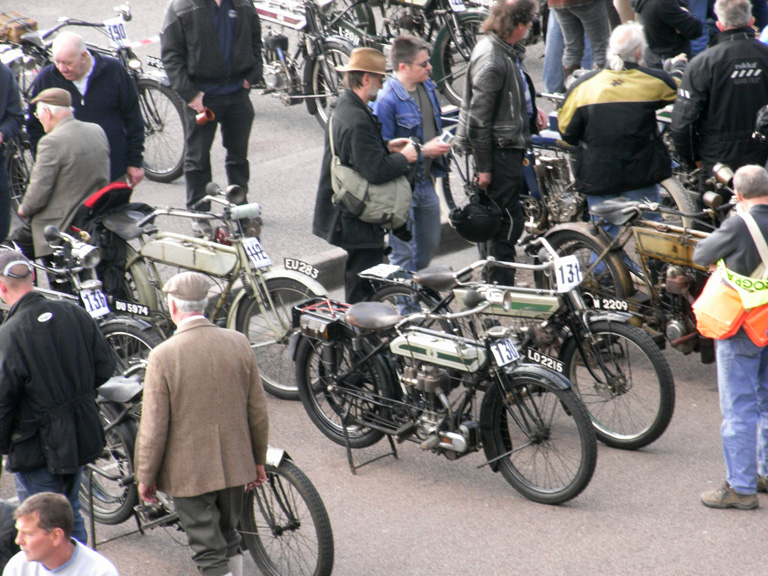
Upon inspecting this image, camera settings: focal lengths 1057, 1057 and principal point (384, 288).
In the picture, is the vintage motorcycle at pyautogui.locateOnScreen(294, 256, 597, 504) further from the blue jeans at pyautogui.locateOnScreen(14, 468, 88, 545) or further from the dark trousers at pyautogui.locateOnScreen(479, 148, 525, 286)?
the blue jeans at pyautogui.locateOnScreen(14, 468, 88, 545)

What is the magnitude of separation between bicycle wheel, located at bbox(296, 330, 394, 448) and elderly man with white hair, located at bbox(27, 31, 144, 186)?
2767 millimetres

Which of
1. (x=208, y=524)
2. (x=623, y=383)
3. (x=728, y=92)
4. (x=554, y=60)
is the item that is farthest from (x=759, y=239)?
(x=554, y=60)

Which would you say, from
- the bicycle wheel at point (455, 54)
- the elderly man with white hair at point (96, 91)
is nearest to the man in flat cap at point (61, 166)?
the elderly man with white hair at point (96, 91)

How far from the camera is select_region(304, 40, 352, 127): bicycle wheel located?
10883 millimetres

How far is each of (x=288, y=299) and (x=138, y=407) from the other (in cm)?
162

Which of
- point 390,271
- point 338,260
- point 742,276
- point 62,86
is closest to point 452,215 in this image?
point 390,271

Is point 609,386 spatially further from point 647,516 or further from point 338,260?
point 338,260

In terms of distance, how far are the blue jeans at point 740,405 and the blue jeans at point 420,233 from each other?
264cm

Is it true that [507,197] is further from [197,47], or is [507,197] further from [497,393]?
[197,47]

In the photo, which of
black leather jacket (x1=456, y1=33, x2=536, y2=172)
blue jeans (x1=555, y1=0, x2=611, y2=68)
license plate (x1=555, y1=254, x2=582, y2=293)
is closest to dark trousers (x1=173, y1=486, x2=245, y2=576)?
license plate (x1=555, y1=254, x2=582, y2=293)

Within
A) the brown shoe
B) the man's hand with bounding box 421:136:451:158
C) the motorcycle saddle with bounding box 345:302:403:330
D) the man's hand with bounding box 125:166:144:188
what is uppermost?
the man's hand with bounding box 421:136:451:158

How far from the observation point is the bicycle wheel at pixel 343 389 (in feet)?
19.9

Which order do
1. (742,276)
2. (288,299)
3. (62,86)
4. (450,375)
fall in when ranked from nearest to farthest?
1. (742,276)
2. (450,375)
3. (288,299)
4. (62,86)

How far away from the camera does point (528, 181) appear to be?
838 cm
